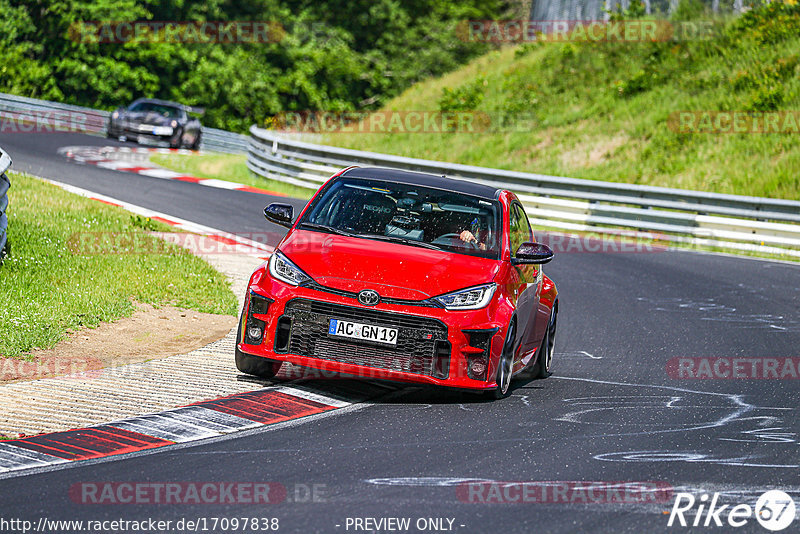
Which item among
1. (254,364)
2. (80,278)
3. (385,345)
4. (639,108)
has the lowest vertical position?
(80,278)

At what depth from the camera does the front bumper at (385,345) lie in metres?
7.73

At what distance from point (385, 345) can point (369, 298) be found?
13.2 inches

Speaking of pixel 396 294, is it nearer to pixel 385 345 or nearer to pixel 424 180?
pixel 385 345

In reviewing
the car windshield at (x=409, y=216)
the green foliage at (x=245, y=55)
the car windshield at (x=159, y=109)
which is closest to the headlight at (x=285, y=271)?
the car windshield at (x=409, y=216)

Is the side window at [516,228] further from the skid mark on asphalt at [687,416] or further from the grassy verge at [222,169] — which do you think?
the grassy verge at [222,169]

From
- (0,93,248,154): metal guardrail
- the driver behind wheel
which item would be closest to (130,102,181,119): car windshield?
(0,93,248,154): metal guardrail

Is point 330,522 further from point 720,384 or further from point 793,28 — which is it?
point 793,28

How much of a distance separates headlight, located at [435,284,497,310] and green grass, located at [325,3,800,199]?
19662 mm

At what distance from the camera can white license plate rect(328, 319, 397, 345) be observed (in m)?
7.71

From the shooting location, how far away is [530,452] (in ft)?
22.1

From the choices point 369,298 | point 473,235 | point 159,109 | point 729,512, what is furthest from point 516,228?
point 159,109

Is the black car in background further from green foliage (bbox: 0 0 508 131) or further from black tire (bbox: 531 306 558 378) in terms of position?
black tire (bbox: 531 306 558 378)

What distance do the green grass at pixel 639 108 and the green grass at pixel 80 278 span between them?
16.4 m

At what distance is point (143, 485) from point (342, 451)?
1261 mm
